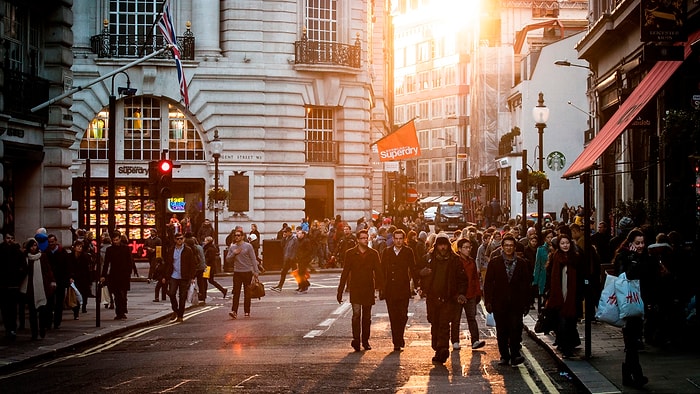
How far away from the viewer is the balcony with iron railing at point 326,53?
156 ft

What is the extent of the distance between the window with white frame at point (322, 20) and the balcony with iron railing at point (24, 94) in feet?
75.8

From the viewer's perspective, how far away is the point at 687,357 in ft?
51.4

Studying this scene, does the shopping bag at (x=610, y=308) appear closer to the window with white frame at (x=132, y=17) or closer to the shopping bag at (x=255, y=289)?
the shopping bag at (x=255, y=289)

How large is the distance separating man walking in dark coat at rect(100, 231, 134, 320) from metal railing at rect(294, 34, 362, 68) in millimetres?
23907

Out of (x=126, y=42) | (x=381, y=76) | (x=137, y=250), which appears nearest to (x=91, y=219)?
(x=137, y=250)

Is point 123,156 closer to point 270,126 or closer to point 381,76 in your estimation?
point 270,126

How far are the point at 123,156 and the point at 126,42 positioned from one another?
4.59 meters

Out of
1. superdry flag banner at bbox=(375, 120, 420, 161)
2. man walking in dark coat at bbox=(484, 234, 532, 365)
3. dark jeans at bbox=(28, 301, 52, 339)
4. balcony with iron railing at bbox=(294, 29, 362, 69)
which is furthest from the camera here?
superdry flag banner at bbox=(375, 120, 420, 161)

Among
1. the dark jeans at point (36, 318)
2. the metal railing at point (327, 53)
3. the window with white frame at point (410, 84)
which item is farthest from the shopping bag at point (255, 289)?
the window with white frame at point (410, 84)

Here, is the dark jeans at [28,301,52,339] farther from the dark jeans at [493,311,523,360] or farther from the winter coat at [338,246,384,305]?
the dark jeans at [493,311,523,360]

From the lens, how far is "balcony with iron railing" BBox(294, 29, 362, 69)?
47500 millimetres

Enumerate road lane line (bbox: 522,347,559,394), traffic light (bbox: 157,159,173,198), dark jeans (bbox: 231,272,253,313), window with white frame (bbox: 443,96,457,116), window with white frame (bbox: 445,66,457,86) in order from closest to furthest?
road lane line (bbox: 522,347,559,394) < dark jeans (bbox: 231,272,253,313) < traffic light (bbox: 157,159,173,198) < window with white frame (bbox: 443,96,457,116) < window with white frame (bbox: 445,66,457,86)

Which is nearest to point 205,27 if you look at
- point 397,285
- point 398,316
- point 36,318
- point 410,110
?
point 36,318

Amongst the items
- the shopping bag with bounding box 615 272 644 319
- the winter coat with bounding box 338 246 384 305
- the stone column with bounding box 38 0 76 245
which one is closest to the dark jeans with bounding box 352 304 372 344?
the winter coat with bounding box 338 246 384 305
